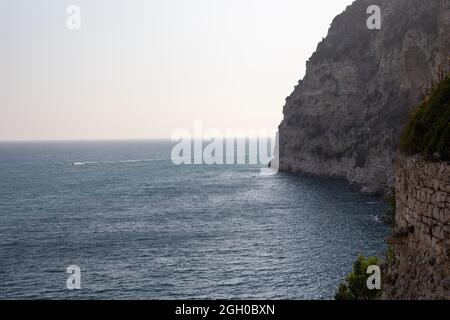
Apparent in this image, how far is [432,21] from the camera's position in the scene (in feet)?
308

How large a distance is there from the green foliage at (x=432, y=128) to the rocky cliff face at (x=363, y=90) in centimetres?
7528

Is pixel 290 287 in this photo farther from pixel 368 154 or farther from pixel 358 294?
pixel 368 154

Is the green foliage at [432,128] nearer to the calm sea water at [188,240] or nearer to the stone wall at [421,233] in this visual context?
the stone wall at [421,233]

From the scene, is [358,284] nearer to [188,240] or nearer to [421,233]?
[421,233]

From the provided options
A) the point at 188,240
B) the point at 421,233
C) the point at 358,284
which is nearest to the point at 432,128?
the point at 421,233

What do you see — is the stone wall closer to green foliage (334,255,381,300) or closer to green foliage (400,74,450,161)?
green foliage (400,74,450,161)

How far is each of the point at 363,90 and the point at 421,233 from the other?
11824cm

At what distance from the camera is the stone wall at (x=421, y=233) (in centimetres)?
1145

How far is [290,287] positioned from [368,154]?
67842 millimetres

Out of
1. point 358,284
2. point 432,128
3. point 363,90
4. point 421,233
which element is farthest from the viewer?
point 363,90

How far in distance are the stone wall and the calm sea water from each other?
27429mm

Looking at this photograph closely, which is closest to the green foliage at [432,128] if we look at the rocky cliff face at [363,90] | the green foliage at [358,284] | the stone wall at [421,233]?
the stone wall at [421,233]

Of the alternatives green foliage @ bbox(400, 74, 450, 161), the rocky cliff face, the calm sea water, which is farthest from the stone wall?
the rocky cliff face

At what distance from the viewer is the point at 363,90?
12519 cm
